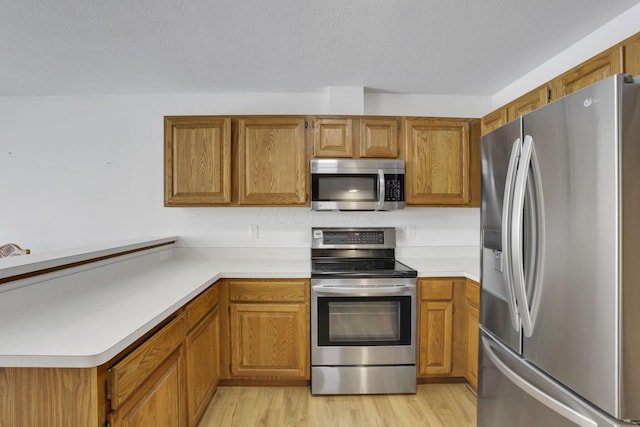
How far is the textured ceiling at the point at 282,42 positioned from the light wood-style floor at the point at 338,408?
2333 mm

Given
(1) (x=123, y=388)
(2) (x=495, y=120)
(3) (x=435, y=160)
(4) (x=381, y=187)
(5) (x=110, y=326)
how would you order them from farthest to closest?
(3) (x=435, y=160) → (4) (x=381, y=187) → (2) (x=495, y=120) → (5) (x=110, y=326) → (1) (x=123, y=388)

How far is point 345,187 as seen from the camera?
8.30ft

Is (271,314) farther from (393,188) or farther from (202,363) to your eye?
(393,188)

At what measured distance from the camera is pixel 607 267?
0.92 metres

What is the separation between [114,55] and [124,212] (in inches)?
53.4

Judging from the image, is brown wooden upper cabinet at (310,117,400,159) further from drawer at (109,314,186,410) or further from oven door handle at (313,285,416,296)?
drawer at (109,314,186,410)

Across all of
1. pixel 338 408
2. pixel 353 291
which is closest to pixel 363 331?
pixel 353 291

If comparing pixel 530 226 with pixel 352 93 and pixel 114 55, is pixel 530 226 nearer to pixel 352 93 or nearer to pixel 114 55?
pixel 352 93

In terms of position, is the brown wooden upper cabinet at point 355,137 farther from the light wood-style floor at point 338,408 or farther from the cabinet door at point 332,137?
the light wood-style floor at point 338,408

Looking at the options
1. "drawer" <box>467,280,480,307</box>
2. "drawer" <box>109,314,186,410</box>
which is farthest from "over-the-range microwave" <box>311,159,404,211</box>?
"drawer" <box>109,314,186,410</box>

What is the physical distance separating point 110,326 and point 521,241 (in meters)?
1.54

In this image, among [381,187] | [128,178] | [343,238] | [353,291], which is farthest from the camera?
[128,178]

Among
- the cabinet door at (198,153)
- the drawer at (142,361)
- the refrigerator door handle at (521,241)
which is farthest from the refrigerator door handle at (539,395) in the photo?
the cabinet door at (198,153)

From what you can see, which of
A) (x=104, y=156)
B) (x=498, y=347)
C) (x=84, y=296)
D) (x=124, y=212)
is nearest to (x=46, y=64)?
(x=104, y=156)
